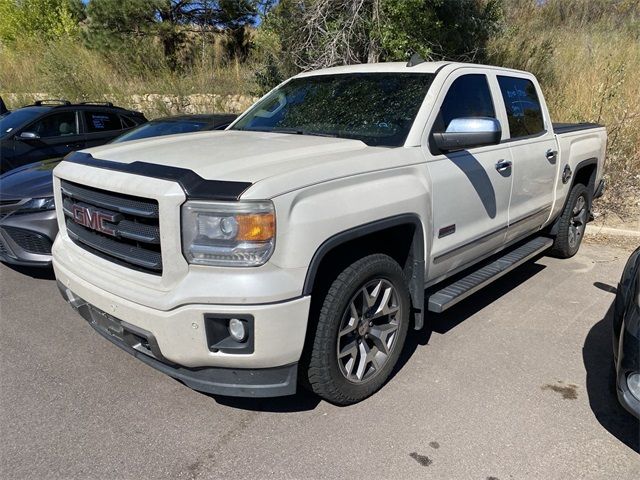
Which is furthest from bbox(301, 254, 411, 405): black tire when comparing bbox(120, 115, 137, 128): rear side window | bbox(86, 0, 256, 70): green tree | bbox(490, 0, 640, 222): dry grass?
bbox(86, 0, 256, 70): green tree

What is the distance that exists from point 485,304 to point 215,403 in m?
2.53

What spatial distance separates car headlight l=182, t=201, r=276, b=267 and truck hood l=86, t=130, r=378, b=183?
16 cm

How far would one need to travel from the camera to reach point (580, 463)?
256 centimetres

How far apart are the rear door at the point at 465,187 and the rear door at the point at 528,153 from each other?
0.18 metres

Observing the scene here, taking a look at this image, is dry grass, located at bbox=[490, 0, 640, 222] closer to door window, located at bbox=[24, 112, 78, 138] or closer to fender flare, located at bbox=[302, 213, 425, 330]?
fender flare, located at bbox=[302, 213, 425, 330]

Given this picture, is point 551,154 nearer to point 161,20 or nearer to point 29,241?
point 29,241

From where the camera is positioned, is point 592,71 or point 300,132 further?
point 592,71

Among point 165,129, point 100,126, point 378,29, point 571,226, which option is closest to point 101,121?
point 100,126

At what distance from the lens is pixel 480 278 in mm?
3861

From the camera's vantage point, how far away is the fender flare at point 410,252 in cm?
244

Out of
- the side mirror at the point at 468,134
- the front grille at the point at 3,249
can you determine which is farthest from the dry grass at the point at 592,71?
the front grille at the point at 3,249

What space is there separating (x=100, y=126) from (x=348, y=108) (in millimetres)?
6540

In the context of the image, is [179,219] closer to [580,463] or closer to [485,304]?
[580,463]

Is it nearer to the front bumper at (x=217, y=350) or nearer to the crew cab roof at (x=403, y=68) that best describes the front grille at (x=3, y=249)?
the front bumper at (x=217, y=350)
